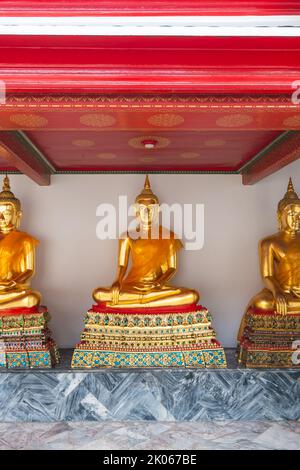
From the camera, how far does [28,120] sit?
9.19 feet

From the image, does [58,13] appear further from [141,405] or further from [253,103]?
[141,405]

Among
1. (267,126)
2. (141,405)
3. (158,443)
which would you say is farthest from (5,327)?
(267,126)

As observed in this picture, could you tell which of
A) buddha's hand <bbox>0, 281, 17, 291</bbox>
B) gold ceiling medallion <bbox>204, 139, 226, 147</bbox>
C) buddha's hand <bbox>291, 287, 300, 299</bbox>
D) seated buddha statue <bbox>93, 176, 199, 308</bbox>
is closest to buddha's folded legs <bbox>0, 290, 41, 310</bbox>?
buddha's hand <bbox>0, 281, 17, 291</bbox>

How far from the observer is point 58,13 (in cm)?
196

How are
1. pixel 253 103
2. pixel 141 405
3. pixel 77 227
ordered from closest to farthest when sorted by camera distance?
1. pixel 253 103
2. pixel 141 405
3. pixel 77 227

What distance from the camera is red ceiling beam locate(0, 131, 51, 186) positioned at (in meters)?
3.33

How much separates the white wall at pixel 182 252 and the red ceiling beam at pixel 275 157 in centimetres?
34

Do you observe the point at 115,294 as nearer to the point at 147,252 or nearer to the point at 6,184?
the point at 147,252

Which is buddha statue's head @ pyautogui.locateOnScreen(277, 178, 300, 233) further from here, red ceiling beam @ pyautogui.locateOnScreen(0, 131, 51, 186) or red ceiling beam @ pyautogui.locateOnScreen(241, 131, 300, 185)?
red ceiling beam @ pyautogui.locateOnScreen(0, 131, 51, 186)

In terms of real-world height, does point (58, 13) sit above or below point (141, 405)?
above

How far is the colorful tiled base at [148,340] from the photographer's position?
3.69 m

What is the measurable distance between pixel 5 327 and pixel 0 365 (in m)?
0.28

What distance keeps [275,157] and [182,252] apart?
4.49 ft

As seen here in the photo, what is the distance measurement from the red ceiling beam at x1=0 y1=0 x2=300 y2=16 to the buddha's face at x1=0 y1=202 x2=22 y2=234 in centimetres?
248
